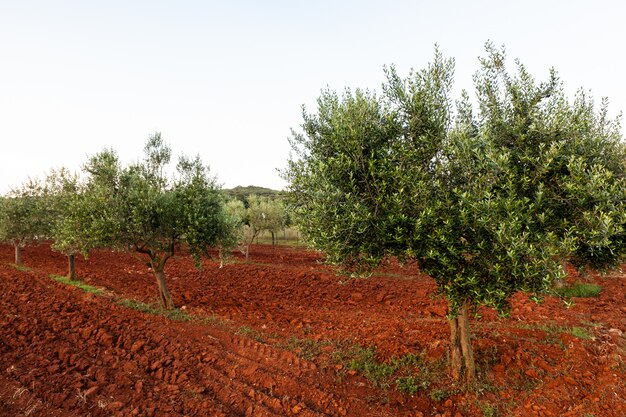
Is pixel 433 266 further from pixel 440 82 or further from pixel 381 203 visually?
pixel 440 82

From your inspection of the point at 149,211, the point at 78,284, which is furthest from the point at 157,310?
the point at 78,284

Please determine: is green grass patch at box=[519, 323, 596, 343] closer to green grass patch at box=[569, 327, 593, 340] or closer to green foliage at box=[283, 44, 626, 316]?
green grass patch at box=[569, 327, 593, 340]

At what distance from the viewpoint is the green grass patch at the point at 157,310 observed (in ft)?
57.6

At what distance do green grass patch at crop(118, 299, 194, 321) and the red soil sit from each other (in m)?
0.70

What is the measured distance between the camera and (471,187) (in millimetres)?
9078

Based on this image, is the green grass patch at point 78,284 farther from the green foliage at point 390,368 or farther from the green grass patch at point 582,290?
the green grass patch at point 582,290

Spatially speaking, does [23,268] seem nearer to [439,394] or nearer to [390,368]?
[390,368]

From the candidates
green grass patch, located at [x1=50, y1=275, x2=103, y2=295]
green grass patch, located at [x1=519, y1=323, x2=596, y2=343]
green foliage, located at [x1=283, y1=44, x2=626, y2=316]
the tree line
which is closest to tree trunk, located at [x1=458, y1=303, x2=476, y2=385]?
the tree line

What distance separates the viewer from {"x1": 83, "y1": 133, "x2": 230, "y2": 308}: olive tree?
55.9 ft

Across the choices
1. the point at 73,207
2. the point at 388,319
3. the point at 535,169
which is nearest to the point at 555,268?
the point at 535,169

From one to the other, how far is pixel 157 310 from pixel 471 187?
17.2 m

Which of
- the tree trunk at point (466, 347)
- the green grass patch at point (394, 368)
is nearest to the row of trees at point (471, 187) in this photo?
the tree trunk at point (466, 347)

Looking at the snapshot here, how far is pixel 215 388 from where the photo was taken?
10430 millimetres

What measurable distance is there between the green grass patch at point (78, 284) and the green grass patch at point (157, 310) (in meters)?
3.62
